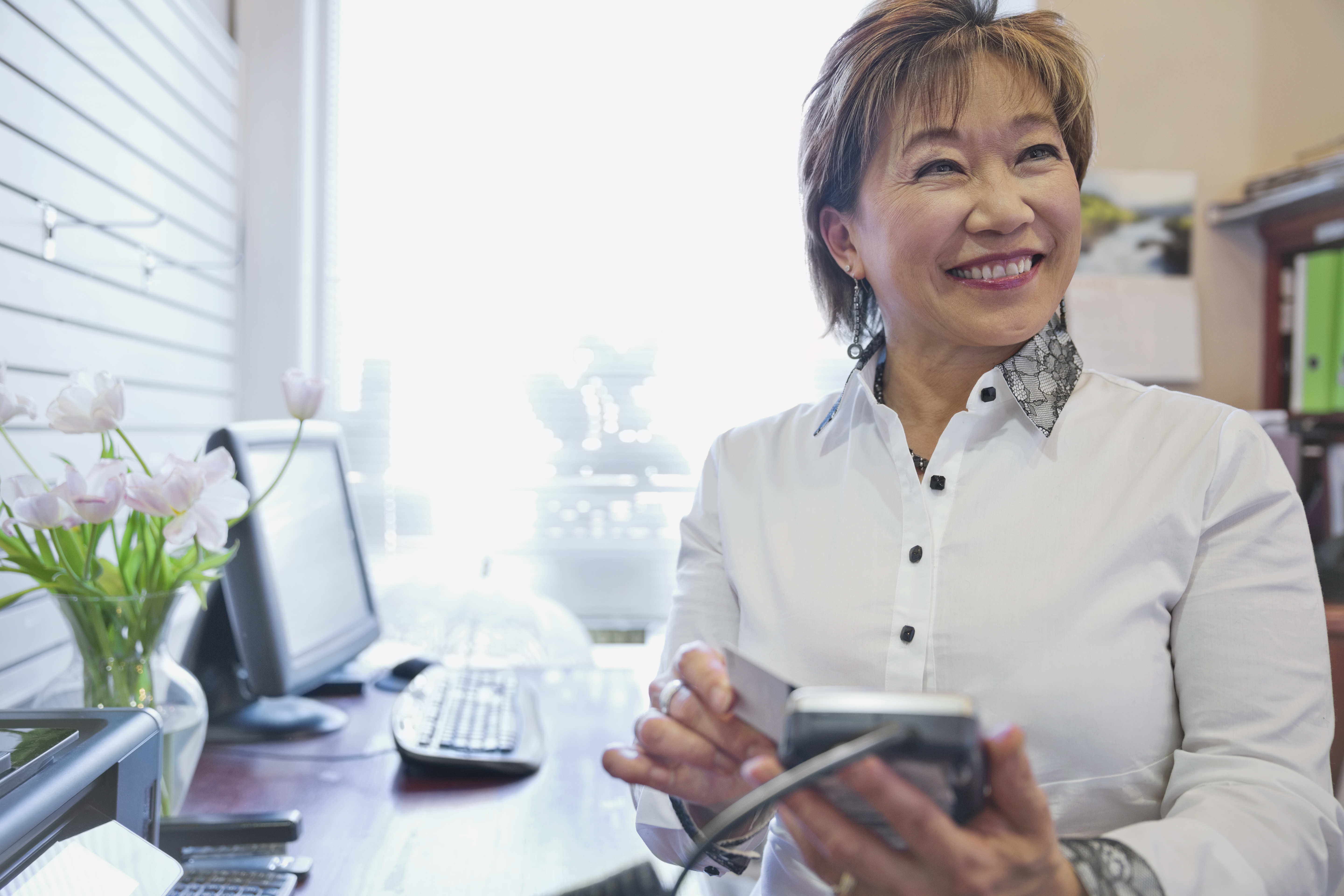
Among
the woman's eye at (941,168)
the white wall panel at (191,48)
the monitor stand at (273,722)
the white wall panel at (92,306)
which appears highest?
the white wall panel at (191,48)

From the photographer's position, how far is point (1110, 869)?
640 millimetres

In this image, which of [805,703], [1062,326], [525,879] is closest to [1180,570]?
[1062,326]

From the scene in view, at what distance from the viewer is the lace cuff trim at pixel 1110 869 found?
2.04 ft

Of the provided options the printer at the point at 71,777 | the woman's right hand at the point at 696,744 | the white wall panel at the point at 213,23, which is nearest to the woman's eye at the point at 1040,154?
the woman's right hand at the point at 696,744

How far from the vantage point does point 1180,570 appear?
0.87m

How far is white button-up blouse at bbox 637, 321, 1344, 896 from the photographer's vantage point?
774 millimetres

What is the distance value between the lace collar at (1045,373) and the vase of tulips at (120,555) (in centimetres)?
79

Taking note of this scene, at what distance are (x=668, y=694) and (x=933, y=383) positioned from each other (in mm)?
507

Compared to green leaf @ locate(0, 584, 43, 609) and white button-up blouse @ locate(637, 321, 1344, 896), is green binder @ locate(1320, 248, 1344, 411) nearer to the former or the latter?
white button-up blouse @ locate(637, 321, 1344, 896)

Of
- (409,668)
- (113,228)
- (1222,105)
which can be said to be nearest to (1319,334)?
(1222,105)

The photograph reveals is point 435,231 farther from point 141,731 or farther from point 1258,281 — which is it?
point 1258,281

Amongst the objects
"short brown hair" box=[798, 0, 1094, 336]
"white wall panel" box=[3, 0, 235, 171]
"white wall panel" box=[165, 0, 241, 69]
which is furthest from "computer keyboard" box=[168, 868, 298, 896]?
"white wall panel" box=[165, 0, 241, 69]

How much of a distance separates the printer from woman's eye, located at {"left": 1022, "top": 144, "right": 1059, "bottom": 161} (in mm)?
952

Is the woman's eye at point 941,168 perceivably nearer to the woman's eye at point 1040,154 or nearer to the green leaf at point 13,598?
the woman's eye at point 1040,154
